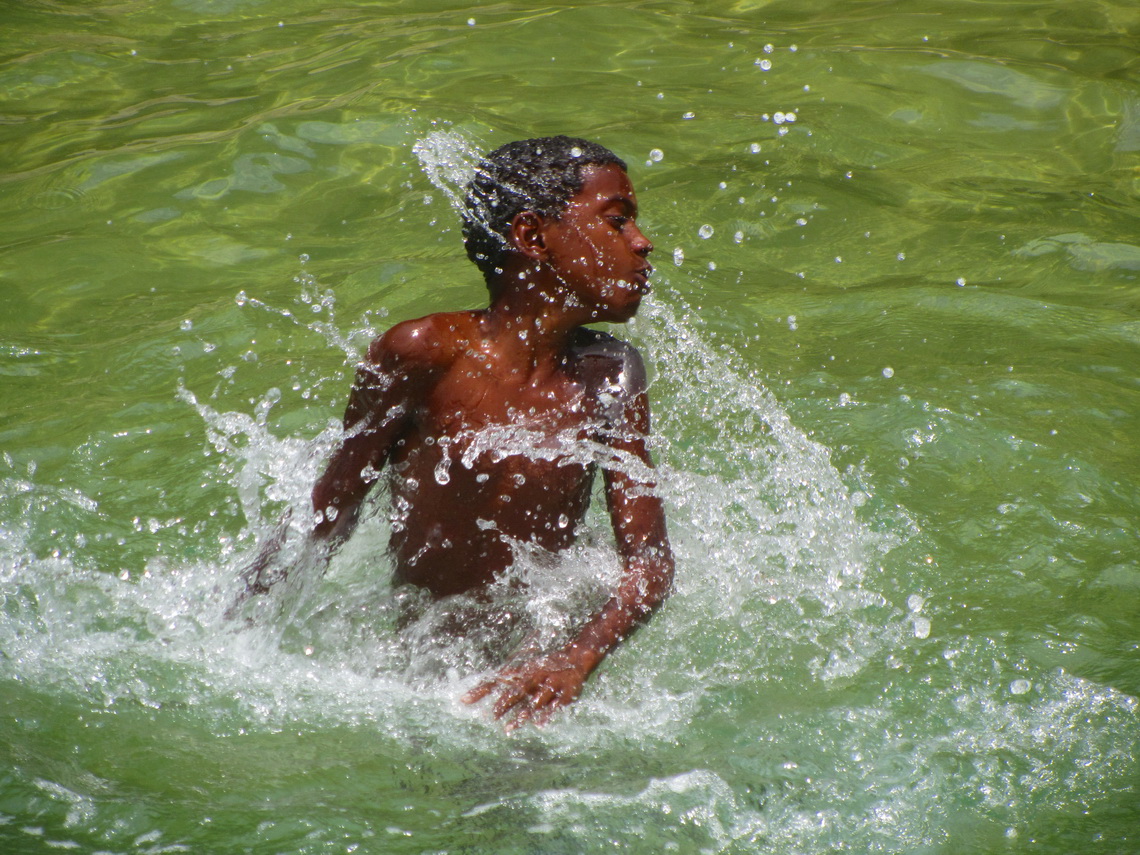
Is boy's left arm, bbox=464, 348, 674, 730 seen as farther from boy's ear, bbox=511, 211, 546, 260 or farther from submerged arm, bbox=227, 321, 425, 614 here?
submerged arm, bbox=227, 321, 425, 614

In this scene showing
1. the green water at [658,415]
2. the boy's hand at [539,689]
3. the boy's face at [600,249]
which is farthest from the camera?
the boy's face at [600,249]

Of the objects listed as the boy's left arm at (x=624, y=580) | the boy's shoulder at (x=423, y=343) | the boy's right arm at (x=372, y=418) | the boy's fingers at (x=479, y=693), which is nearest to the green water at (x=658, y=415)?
the boy's fingers at (x=479, y=693)

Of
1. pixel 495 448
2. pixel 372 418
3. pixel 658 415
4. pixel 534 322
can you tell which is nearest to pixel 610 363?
pixel 534 322

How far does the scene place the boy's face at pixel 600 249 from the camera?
310 centimetres

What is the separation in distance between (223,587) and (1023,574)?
239 centimetres

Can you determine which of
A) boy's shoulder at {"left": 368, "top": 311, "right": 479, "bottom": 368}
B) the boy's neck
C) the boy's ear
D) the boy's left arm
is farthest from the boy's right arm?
the boy's left arm

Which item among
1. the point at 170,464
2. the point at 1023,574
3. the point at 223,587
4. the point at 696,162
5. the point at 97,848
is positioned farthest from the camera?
the point at 696,162

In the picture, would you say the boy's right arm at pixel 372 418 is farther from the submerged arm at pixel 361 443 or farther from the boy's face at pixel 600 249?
the boy's face at pixel 600 249

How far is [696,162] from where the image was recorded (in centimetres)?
639

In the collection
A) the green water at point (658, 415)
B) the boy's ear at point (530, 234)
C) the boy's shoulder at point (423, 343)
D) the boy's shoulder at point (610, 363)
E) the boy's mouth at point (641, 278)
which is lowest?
the green water at point (658, 415)

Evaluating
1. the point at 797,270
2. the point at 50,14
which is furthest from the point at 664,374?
the point at 50,14

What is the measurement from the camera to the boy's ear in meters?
3.14

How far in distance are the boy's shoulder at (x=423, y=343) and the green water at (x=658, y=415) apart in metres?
0.65

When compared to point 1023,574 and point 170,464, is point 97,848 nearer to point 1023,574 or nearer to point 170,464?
point 170,464
